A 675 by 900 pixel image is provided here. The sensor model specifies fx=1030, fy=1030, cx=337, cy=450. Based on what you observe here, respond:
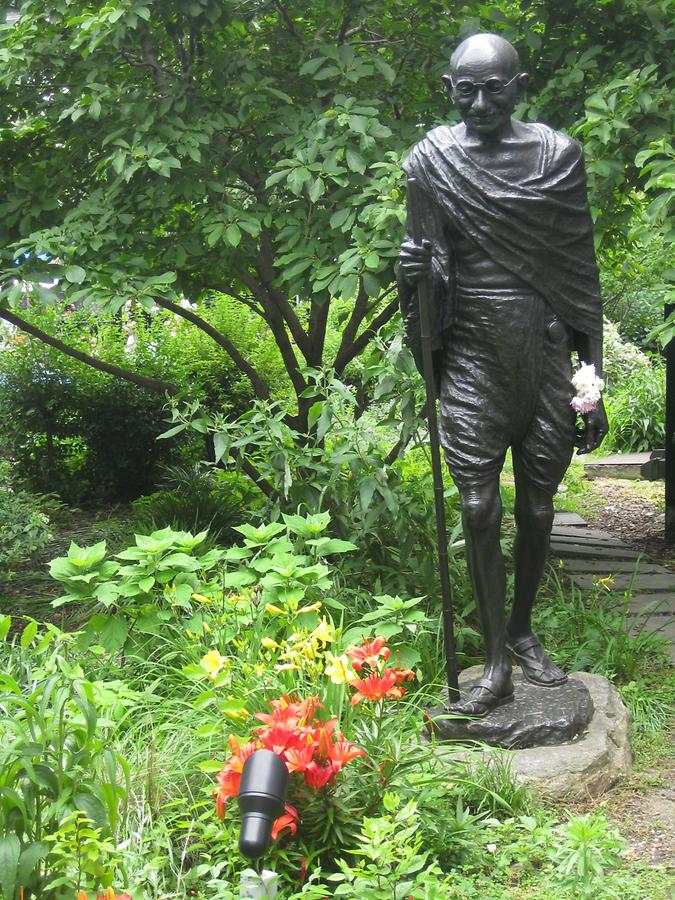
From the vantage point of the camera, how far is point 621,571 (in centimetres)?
661

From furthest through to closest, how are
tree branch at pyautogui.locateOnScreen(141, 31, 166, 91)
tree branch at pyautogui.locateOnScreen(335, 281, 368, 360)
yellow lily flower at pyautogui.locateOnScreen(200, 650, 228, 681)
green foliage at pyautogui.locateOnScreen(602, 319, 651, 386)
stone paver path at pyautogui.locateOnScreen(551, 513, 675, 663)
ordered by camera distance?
green foliage at pyautogui.locateOnScreen(602, 319, 651, 386)
tree branch at pyautogui.locateOnScreen(335, 281, 368, 360)
tree branch at pyautogui.locateOnScreen(141, 31, 166, 91)
stone paver path at pyautogui.locateOnScreen(551, 513, 675, 663)
yellow lily flower at pyautogui.locateOnScreen(200, 650, 228, 681)

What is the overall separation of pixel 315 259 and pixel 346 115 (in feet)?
2.29

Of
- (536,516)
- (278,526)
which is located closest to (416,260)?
(536,516)

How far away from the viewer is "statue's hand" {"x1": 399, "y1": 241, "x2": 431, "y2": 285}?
11.6 ft

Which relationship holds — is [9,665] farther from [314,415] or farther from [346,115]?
[346,115]

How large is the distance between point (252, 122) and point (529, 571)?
2925 mm

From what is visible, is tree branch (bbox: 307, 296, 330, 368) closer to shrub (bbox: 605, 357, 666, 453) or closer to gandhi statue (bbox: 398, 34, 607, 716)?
gandhi statue (bbox: 398, 34, 607, 716)

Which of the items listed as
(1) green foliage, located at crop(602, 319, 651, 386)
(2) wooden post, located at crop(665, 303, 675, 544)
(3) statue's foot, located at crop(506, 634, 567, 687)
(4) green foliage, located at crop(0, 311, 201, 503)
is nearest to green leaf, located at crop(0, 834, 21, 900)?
(3) statue's foot, located at crop(506, 634, 567, 687)

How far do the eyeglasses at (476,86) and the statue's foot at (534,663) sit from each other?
2062 mm

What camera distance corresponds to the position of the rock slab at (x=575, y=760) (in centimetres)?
342

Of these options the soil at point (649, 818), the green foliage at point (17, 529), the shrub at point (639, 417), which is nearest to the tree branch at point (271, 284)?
the green foliage at point (17, 529)

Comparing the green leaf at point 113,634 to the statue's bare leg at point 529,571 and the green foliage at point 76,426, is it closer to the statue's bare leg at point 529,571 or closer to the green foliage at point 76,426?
the statue's bare leg at point 529,571

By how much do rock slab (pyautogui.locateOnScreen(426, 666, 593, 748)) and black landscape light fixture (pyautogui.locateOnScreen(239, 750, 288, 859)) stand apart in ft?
4.29

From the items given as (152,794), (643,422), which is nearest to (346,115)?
(152,794)
